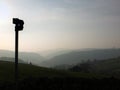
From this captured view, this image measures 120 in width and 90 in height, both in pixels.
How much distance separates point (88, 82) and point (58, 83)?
9.30 ft

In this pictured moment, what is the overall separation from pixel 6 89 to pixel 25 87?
56.7 inches

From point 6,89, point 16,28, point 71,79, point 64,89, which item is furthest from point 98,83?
point 16,28

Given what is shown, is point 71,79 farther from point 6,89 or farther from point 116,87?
point 6,89

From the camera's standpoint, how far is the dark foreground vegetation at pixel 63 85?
73.9 feet

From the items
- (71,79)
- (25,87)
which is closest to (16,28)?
(25,87)

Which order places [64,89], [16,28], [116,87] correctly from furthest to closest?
[116,87] < [64,89] < [16,28]

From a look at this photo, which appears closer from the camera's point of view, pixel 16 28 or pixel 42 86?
pixel 16 28

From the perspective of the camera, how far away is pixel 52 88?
22328 millimetres

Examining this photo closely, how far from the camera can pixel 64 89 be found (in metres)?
22.3

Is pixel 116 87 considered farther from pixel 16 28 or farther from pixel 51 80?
pixel 16 28

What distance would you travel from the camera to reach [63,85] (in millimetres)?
22812

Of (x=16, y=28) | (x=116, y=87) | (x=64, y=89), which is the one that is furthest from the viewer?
(x=116, y=87)

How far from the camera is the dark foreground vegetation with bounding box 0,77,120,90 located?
→ 2253 centimetres

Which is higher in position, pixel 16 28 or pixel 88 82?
pixel 16 28
